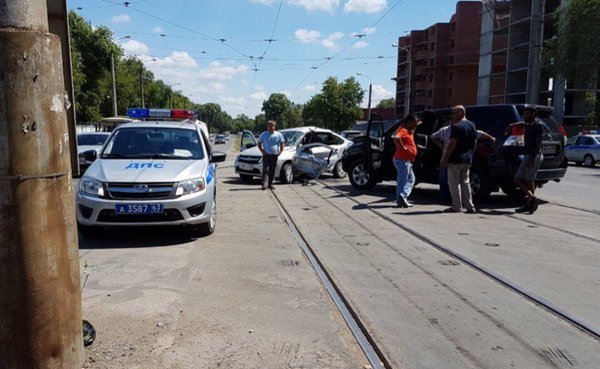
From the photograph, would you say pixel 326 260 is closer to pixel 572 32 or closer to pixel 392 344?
pixel 392 344

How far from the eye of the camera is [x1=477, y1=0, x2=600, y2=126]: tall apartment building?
163ft

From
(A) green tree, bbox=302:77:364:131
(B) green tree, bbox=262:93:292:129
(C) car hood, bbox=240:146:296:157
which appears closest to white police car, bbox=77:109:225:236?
(C) car hood, bbox=240:146:296:157

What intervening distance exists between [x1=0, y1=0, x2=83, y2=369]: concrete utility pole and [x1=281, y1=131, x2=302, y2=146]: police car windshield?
13044mm

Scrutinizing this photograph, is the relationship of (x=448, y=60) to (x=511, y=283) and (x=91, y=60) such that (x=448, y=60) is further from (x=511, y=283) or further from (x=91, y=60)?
(x=511, y=283)

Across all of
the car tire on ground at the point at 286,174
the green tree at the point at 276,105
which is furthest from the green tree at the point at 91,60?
the green tree at the point at 276,105

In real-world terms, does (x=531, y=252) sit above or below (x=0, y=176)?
below

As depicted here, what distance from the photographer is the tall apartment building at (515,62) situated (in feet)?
163

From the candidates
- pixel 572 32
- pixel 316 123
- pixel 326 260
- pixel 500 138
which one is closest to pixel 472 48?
pixel 316 123

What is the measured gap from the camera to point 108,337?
3.72 metres

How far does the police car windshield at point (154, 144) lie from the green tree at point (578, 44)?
2976 centimetres

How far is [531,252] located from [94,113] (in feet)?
174

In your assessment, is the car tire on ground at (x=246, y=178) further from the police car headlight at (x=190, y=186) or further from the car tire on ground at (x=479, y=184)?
the police car headlight at (x=190, y=186)

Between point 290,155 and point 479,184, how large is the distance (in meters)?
6.05

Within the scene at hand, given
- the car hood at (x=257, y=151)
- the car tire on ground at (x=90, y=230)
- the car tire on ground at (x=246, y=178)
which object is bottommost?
the car tire on ground at (x=246, y=178)
